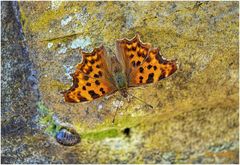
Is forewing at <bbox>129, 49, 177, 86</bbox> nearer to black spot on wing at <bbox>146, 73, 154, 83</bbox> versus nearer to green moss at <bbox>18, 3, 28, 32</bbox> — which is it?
black spot on wing at <bbox>146, 73, 154, 83</bbox>

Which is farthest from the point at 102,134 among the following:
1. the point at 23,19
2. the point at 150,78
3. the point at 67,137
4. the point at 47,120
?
the point at 23,19

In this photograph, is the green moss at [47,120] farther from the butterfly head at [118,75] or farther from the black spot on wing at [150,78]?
the black spot on wing at [150,78]

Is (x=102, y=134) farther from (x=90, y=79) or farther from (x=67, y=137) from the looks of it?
(x=90, y=79)

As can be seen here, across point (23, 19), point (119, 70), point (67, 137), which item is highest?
point (23, 19)

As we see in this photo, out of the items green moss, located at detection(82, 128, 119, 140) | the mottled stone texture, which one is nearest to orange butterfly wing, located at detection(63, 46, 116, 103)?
the mottled stone texture

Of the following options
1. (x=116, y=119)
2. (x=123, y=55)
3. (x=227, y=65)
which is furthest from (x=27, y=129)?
(x=227, y=65)

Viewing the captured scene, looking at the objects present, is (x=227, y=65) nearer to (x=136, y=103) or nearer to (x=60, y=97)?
(x=136, y=103)

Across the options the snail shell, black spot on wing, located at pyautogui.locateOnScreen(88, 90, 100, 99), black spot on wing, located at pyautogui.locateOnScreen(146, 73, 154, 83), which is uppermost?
black spot on wing, located at pyautogui.locateOnScreen(146, 73, 154, 83)
